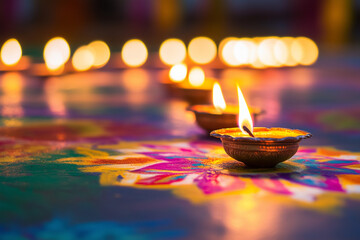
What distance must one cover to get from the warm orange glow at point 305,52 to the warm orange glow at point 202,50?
6.62 feet

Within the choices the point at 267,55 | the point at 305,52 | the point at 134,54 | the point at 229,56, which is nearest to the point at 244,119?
the point at 229,56

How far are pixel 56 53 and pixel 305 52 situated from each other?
277 inches

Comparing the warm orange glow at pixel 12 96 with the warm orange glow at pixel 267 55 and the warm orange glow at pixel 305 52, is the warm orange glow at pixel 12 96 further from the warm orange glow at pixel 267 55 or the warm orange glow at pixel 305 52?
the warm orange glow at pixel 305 52

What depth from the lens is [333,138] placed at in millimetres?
4039

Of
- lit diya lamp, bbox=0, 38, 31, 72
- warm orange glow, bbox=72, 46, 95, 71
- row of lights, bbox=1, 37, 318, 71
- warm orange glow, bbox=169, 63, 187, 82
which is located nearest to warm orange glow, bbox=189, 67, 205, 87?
warm orange glow, bbox=169, 63, 187, 82

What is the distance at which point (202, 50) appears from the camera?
17062 mm

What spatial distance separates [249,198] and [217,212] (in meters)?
0.22

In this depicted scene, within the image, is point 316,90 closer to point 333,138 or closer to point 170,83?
point 170,83

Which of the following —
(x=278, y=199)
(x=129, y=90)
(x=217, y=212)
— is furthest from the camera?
(x=129, y=90)

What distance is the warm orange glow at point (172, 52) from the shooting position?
13.8 m

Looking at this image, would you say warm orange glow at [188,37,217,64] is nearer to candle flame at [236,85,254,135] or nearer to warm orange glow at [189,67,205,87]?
warm orange glow at [189,67,205,87]

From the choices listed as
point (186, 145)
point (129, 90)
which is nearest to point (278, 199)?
→ point (186, 145)

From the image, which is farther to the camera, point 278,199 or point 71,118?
point 71,118

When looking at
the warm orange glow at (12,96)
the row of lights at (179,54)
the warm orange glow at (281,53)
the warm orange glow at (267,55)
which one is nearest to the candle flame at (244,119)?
the warm orange glow at (12,96)
